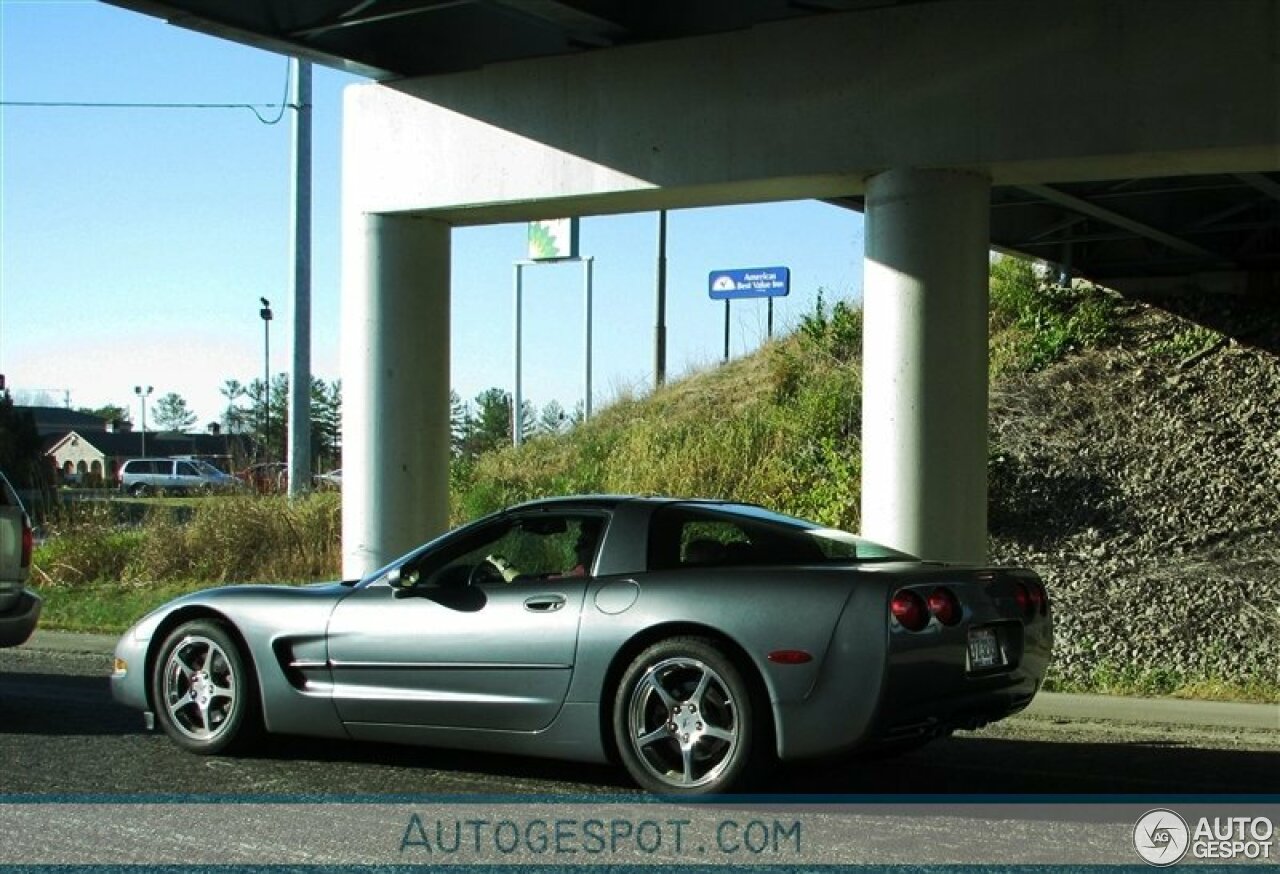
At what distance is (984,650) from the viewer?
635 cm

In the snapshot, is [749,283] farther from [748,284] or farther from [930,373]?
[930,373]

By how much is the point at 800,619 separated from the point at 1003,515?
353 inches

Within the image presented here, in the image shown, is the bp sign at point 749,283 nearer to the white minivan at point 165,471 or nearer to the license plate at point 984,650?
the license plate at point 984,650

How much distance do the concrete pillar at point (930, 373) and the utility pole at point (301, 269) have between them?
11.9 metres

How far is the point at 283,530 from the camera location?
16.7 metres

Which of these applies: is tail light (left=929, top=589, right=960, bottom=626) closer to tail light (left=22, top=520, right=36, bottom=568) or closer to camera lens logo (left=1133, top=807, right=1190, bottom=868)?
camera lens logo (left=1133, top=807, right=1190, bottom=868)

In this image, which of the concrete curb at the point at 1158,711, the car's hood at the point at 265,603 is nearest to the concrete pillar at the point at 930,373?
the concrete curb at the point at 1158,711

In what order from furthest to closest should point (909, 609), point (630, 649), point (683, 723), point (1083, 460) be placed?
point (1083, 460)
point (630, 649)
point (683, 723)
point (909, 609)

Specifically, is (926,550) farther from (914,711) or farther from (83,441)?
(83,441)

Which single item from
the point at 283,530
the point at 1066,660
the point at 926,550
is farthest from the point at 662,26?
the point at 283,530

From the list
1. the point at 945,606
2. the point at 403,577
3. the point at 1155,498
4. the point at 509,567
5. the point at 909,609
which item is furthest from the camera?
the point at 1155,498

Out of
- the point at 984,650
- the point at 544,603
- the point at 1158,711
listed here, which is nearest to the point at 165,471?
the point at 1158,711

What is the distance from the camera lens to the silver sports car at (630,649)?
6.09m

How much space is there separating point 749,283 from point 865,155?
14146 millimetres
